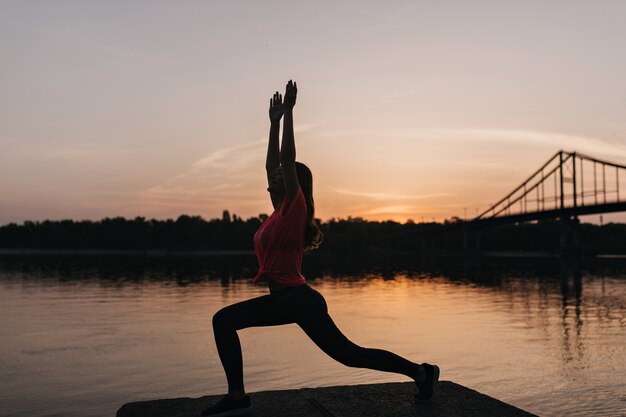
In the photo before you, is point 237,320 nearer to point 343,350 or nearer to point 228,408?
point 228,408

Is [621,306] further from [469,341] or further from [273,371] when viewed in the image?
[273,371]

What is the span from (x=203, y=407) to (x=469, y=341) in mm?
10156

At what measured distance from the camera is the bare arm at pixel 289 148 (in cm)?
431

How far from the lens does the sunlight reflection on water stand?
892cm

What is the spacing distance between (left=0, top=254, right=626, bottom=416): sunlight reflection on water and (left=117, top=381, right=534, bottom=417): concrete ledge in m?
3.37

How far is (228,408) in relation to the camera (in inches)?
176

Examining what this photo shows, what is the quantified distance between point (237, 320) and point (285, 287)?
15.7 inches

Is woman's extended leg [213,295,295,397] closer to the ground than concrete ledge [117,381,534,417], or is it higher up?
higher up

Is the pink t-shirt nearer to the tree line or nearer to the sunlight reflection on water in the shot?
the sunlight reflection on water

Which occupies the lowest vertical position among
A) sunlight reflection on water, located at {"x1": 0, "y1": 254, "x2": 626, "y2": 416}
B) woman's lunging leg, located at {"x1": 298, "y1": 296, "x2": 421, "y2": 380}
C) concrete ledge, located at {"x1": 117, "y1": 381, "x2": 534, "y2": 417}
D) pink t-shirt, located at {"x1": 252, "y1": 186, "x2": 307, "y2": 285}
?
sunlight reflection on water, located at {"x1": 0, "y1": 254, "x2": 626, "y2": 416}

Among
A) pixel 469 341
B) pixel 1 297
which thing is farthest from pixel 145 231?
pixel 469 341

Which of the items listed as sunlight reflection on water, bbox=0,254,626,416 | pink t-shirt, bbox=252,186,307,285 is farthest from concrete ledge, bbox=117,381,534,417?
sunlight reflection on water, bbox=0,254,626,416

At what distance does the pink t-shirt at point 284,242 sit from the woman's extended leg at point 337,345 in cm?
23

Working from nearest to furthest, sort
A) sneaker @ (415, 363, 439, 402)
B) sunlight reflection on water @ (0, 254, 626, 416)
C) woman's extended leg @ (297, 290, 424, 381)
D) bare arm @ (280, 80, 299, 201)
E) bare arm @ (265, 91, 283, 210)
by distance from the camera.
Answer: bare arm @ (280, 80, 299, 201)
woman's extended leg @ (297, 290, 424, 381)
bare arm @ (265, 91, 283, 210)
sneaker @ (415, 363, 439, 402)
sunlight reflection on water @ (0, 254, 626, 416)
